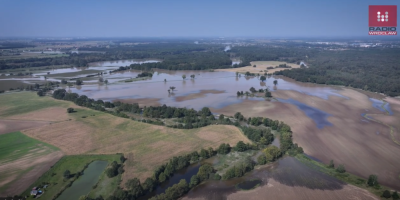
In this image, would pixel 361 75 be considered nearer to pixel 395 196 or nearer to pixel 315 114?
pixel 315 114

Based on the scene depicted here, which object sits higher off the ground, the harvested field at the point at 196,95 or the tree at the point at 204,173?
the harvested field at the point at 196,95

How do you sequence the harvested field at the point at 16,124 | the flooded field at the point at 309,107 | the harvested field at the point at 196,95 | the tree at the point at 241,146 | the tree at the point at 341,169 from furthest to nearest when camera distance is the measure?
the harvested field at the point at 196,95 → the harvested field at the point at 16,124 → the tree at the point at 241,146 → the flooded field at the point at 309,107 → the tree at the point at 341,169

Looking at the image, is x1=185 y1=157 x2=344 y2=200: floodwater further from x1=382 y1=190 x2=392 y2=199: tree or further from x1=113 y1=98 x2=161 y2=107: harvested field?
x1=113 y1=98 x2=161 y2=107: harvested field

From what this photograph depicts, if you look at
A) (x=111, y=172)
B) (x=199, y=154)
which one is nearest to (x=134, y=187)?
(x=111, y=172)

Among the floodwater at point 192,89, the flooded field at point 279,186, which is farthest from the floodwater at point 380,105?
the flooded field at point 279,186

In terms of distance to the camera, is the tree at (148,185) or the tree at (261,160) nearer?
the tree at (148,185)

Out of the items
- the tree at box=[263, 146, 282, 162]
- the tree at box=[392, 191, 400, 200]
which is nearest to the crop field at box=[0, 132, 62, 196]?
the tree at box=[263, 146, 282, 162]

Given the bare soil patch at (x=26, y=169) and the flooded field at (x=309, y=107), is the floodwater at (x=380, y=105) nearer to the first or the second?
the flooded field at (x=309, y=107)

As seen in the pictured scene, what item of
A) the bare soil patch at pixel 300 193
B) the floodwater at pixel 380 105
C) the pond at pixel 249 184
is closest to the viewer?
the bare soil patch at pixel 300 193
